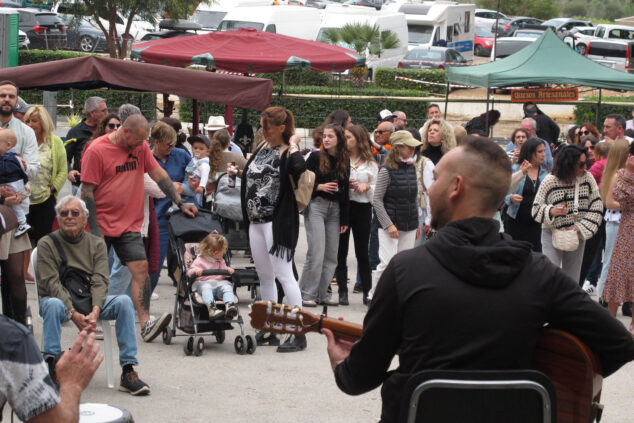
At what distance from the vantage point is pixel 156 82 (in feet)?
35.3

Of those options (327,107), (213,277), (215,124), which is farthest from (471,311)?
(327,107)

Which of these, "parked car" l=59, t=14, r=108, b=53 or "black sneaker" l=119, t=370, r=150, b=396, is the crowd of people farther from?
"parked car" l=59, t=14, r=108, b=53

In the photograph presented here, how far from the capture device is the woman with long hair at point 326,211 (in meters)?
9.27

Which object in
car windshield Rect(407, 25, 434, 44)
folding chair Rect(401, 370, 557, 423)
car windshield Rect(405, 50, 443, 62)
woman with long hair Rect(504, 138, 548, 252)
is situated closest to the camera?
folding chair Rect(401, 370, 557, 423)

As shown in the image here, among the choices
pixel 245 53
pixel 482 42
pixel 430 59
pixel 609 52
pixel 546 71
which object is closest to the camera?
pixel 546 71

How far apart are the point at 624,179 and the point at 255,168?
3.46m

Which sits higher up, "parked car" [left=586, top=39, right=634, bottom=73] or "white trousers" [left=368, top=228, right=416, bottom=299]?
"white trousers" [left=368, top=228, right=416, bottom=299]

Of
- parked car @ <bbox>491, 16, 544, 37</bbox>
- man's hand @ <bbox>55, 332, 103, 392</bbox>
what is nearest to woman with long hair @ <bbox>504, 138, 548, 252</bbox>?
man's hand @ <bbox>55, 332, 103, 392</bbox>

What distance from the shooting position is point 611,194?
8945 millimetres

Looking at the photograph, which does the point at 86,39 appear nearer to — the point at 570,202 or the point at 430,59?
the point at 430,59

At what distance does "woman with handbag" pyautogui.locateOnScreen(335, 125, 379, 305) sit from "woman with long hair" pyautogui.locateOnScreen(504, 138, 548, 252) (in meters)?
1.40

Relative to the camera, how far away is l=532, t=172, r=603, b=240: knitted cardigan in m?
8.86

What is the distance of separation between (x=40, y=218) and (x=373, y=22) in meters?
26.7

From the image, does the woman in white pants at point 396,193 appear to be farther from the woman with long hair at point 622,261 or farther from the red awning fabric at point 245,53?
the red awning fabric at point 245,53
